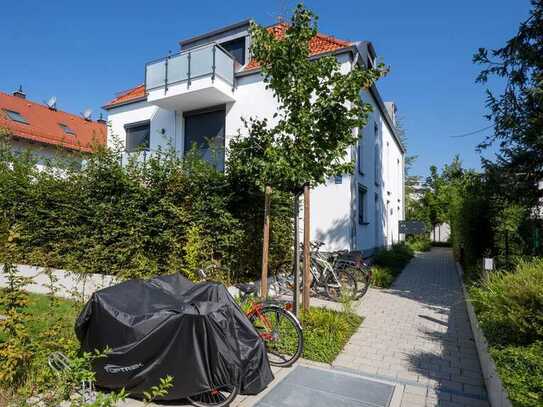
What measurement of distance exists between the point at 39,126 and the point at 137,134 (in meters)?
12.8

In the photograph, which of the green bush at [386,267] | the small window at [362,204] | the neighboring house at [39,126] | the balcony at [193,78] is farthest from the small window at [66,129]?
the green bush at [386,267]

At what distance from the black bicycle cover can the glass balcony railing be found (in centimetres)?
1008

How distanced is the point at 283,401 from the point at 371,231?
10.8 metres

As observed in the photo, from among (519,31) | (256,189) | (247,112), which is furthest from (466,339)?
(247,112)

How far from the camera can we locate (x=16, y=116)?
22688 mm

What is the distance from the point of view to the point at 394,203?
21.2 m

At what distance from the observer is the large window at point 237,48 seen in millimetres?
13737

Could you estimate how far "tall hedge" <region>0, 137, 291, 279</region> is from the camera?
6840 millimetres

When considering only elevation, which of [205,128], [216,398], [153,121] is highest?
[153,121]

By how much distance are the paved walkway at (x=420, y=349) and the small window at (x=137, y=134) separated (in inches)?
458

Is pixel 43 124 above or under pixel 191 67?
above

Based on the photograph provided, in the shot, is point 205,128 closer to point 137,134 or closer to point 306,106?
point 137,134

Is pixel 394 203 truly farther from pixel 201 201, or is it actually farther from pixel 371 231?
pixel 201 201

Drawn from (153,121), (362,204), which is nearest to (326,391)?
(362,204)
